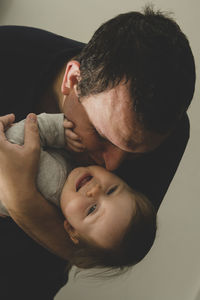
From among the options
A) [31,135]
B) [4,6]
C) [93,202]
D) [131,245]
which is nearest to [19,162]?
[31,135]

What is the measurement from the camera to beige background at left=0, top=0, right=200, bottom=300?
1.20 meters

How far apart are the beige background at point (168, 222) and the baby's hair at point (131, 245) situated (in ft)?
1.79

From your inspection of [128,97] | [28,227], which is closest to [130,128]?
[128,97]

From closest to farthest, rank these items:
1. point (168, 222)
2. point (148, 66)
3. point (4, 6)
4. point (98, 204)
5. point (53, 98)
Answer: point (148, 66)
point (98, 204)
point (53, 98)
point (168, 222)
point (4, 6)

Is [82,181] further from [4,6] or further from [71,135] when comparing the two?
[4,6]

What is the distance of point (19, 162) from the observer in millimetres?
646

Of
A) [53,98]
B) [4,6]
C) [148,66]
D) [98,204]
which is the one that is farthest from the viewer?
[4,6]

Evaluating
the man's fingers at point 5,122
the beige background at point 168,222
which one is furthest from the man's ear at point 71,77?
the beige background at point 168,222

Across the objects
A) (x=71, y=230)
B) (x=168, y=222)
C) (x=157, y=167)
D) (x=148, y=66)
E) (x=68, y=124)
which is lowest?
(x=168, y=222)

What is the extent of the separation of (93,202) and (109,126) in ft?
0.50

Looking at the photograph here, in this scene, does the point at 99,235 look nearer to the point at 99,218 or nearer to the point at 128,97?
the point at 99,218

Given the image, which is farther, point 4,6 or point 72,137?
point 4,6

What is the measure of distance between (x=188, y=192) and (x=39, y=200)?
0.70 m

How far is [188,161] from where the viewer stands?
4.01 feet
